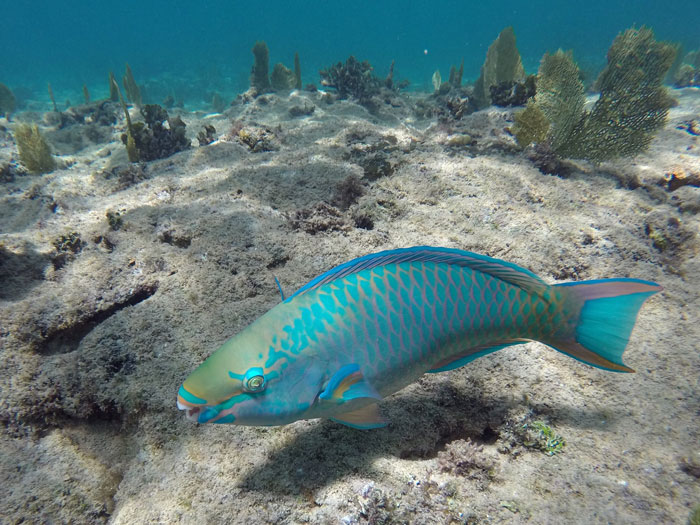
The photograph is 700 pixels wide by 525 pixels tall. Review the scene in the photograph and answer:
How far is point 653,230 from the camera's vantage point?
3725mm

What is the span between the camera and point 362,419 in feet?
5.66

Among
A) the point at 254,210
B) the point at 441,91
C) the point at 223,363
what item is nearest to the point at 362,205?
the point at 254,210

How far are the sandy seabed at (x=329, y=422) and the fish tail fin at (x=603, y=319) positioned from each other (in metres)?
0.57

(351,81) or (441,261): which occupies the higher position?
(351,81)

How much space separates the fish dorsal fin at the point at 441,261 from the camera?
1734 millimetres

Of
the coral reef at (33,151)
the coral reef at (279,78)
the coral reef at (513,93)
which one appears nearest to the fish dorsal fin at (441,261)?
the coral reef at (513,93)

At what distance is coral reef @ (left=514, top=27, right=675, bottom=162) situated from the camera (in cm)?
495

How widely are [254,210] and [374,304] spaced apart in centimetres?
273

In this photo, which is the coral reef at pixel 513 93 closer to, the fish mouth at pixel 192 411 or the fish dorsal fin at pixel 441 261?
the fish dorsal fin at pixel 441 261

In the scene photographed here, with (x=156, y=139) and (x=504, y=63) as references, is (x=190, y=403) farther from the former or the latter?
(x=504, y=63)

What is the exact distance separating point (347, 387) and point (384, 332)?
32cm

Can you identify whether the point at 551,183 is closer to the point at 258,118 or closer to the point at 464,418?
the point at 464,418

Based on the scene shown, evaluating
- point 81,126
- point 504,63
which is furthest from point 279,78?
point 504,63

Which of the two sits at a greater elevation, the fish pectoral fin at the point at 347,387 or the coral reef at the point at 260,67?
the coral reef at the point at 260,67
